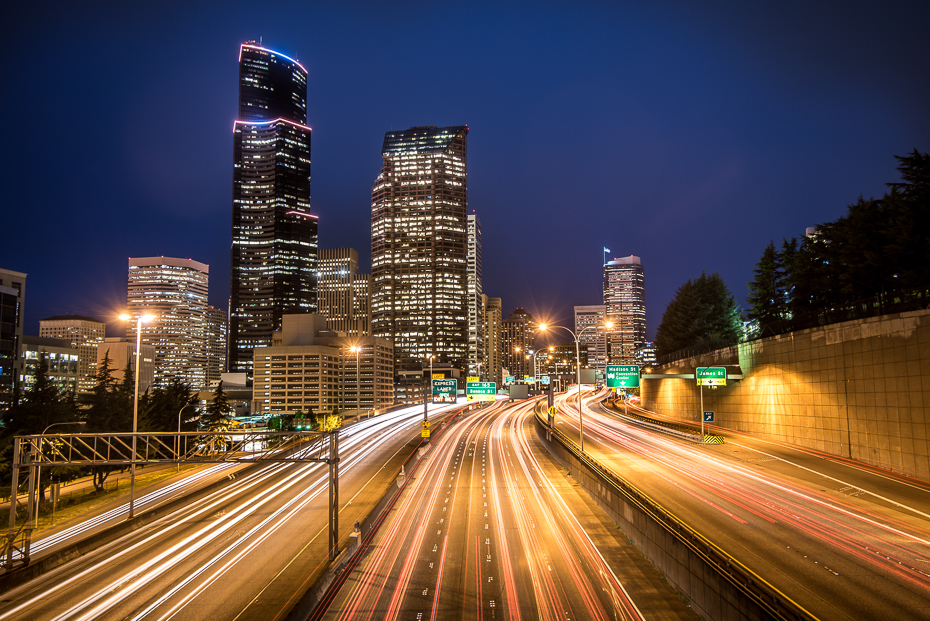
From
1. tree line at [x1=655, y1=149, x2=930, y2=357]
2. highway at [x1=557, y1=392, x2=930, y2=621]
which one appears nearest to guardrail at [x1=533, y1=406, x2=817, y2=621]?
highway at [x1=557, y1=392, x2=930, y2=621]

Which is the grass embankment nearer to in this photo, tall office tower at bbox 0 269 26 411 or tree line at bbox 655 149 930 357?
tree line at bbox 655 149 930 357

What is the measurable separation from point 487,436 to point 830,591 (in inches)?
2085

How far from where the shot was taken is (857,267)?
4903 cm

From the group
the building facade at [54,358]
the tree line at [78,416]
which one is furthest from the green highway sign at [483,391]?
the building facade at [54,358]

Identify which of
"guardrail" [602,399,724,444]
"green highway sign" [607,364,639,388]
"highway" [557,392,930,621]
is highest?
"green highway sign" [607,364,639,388]

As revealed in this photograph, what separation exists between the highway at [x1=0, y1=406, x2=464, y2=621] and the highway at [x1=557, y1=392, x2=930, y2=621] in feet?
55.1

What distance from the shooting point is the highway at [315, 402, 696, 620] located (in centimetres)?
1828

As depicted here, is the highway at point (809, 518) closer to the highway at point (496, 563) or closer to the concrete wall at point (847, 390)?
the concrete wall at point (847, 390)

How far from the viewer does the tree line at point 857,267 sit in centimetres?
4203

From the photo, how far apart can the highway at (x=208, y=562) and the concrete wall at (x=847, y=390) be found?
32.5 metres

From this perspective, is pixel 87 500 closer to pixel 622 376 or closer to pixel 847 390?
pixel 622 376

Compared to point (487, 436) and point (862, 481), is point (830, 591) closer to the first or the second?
point (862, 481)

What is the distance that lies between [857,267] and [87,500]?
65796mm

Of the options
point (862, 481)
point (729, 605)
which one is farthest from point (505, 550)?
point (862, 481)
